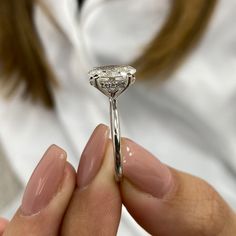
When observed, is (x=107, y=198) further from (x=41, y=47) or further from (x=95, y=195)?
(x=41, y=47)

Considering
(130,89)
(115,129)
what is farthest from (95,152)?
(130,89)

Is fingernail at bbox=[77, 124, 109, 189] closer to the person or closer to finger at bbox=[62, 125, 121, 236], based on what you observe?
finger at bbox=[62, 125, 121, 236]

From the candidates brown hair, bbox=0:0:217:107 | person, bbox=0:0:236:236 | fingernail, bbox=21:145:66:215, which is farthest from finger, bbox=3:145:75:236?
brown hair, bbox=0:0:217:107

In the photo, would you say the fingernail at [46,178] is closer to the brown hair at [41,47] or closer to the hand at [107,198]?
the hand at [107,198]

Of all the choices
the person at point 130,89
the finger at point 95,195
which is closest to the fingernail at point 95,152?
the finger at point 95,195

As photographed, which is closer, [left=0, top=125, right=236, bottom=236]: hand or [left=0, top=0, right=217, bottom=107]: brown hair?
[left=0, top=125, right=236, bottom=236]: hand

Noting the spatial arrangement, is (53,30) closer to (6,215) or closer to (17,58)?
(17,58)

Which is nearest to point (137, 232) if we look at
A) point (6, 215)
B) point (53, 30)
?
point (6, 215)
